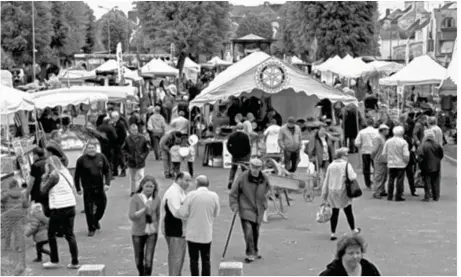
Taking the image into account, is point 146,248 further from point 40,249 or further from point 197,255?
point 40,249

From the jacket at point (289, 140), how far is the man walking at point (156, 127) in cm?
512

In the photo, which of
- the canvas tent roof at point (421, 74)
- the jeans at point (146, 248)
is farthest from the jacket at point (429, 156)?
the canvas tent roof at point (421, 74)

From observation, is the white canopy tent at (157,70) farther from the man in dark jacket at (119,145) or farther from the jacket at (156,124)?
the man in dark jacket at (119,145)

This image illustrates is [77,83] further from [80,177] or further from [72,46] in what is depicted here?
[72,46]

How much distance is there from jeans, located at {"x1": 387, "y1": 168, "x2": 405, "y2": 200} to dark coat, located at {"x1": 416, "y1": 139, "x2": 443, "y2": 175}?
1.32 feet

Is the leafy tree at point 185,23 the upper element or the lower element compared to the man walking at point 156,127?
upper

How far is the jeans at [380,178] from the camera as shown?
17.1 meters

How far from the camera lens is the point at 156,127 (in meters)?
23.1

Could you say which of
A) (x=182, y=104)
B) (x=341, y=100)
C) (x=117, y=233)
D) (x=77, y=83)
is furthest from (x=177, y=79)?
(x=117, y=233)

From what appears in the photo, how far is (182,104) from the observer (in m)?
26.4

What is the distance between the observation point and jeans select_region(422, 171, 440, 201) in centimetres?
1675

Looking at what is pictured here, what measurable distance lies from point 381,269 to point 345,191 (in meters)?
1.67

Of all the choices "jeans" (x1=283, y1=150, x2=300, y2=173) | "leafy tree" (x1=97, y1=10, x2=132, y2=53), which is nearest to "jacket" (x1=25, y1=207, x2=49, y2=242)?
"jeans" (x1=283, y1=150, x2=300, y2=173)

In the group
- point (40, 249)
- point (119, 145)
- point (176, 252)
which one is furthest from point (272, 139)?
point (176, 252)
